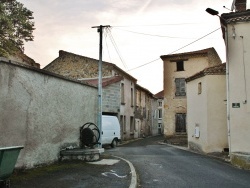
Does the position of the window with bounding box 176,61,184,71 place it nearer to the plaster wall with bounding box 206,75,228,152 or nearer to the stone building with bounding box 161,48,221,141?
the stone building with bounding box 161,48,221,141

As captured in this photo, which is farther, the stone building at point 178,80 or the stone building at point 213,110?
the stone building at point 178,80

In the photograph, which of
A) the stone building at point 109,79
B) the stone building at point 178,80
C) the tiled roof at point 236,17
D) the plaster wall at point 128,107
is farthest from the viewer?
the stone building at point 178,80

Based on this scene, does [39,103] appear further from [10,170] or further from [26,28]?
[26,28]

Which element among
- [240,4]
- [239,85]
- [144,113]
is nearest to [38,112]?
[239,85]

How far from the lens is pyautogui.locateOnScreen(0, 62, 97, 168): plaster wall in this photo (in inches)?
355

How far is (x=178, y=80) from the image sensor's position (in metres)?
34.0

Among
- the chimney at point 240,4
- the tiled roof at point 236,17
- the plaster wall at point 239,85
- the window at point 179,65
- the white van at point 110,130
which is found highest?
the chimney at point 240,4

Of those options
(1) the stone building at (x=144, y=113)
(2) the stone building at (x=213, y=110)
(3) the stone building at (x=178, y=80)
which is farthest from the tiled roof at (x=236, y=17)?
(1) the stone building at (x=144, y=113)

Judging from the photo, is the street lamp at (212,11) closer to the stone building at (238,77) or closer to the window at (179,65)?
the stone building at (238,77)

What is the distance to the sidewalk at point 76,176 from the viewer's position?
7898mm

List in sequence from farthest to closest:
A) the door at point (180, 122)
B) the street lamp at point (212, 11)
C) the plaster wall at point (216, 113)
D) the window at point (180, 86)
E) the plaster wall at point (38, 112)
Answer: the window at point (180, 86) < the door at point (180, 122) < the plaster wall at point (216, 113) < the street lamp at point (212, 11) < the plaster wall at point (38, 112)

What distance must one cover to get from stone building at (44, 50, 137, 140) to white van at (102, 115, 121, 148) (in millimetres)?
4810

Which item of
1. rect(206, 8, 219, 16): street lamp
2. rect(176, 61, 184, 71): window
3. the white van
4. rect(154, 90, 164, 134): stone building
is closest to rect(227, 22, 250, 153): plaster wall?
rect(206, 8, 219, 16): street lamp

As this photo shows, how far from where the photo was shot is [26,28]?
2364cm
